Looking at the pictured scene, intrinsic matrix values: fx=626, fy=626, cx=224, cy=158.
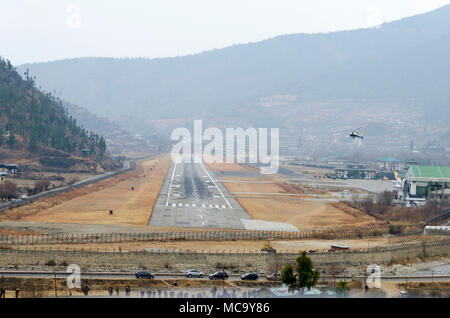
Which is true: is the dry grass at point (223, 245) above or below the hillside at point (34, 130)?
below

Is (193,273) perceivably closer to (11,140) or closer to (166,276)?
(166,276)

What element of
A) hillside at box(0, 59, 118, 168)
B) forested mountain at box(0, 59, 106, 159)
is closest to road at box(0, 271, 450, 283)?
hillside at box(0, 59, 118, 168)

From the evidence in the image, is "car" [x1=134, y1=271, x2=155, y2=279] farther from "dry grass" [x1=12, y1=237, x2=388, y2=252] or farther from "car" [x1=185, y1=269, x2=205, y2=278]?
"dry grass" [x1=12, y1=237, x2=388, y2=252]

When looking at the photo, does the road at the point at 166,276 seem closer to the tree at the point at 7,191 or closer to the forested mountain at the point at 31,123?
the tree at the point at 7,191

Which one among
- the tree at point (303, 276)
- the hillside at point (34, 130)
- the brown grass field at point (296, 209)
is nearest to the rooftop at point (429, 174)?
the brown grass field at point (296, 209)

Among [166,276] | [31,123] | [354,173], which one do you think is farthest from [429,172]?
[31,123]

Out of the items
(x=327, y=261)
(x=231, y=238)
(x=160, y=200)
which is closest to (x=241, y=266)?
(x=327, y=261)
